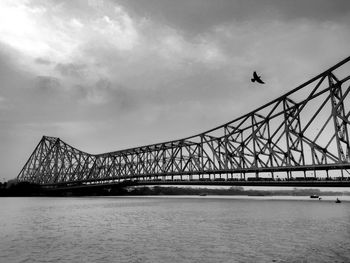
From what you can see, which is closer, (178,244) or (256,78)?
(178,244)

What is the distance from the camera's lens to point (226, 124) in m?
82.4

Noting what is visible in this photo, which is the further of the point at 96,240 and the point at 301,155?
the point at 301,155

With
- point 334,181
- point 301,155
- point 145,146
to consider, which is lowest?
point 334,181

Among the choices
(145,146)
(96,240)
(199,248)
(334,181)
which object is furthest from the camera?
(145,146)

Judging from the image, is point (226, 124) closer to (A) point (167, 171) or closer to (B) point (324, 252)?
(A) point (167, 171)

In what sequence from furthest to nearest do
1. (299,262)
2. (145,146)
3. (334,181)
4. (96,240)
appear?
(145,146) → (334,181) → (96,240) → (299,262)

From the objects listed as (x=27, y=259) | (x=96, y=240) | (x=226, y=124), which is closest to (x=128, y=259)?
(x=27, y=259)

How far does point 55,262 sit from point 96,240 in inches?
227

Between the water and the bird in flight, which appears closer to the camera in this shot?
the water

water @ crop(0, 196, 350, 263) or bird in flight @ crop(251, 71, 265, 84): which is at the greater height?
bird in flight @ crop(251, 71, 265, 84)

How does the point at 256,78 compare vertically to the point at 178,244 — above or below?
above

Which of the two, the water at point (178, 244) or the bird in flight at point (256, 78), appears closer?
the water at point (178, 244)

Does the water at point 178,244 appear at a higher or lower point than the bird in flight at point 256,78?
lower

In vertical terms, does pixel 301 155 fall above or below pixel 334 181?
above
